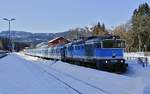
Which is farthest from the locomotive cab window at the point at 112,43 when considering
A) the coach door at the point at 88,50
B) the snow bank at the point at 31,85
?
the snow bank at the point at 31,85

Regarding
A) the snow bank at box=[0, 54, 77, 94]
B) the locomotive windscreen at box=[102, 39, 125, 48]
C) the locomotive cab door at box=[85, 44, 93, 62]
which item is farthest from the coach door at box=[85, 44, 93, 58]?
the snow bank at box=[0, 54, 77, 94]

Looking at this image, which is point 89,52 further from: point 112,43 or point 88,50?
point 112,43

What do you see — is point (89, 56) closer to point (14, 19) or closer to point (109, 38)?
point (109, 38)

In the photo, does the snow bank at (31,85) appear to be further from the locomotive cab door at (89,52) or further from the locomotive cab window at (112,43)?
the locomotive cab door at (89,52)

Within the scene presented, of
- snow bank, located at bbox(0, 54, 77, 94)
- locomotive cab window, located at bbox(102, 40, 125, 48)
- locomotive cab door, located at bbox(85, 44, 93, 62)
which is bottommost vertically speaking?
snow bank, located at bbox(0, 54, 77, 94)

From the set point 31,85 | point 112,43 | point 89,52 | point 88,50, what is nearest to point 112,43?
point 112,43

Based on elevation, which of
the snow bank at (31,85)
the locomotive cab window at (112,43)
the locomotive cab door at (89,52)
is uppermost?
the locomotive cab window at (112,43)

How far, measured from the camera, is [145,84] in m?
14.8

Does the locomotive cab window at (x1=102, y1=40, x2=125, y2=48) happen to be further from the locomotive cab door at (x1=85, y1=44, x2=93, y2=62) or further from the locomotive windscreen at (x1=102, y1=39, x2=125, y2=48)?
the locomotive cab door at (x1=85, y1=44, x2=93, y2=62)

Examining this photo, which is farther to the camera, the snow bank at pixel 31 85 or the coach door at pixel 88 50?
the coach door at pixel 88 50

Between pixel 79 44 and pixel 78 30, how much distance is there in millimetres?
121084

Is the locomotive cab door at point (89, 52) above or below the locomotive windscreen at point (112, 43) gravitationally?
below

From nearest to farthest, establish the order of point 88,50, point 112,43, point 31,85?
point 31,85, point 112,43, point 88,50

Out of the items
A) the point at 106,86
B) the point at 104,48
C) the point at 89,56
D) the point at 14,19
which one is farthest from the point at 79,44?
the point at 14,19
